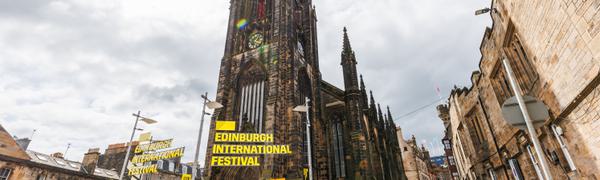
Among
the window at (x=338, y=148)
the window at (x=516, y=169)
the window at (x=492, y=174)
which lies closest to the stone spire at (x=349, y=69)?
the window at (x=338, y=148)

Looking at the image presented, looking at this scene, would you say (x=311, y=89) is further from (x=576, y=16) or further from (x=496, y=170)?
(x=576, y=16)

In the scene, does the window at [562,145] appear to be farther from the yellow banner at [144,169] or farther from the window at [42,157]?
the window at [42,157]

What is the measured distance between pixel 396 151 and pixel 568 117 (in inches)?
1486

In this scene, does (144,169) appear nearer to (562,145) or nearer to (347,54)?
(562,145)

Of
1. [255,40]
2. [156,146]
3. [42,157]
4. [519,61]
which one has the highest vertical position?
[255,40]

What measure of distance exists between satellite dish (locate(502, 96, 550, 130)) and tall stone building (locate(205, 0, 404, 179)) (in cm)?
1457

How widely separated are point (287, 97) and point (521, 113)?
1716cm

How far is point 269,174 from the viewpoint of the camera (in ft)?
57.5

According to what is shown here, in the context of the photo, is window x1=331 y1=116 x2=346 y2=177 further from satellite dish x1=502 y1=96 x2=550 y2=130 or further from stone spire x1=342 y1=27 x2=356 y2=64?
satellite dish x1=502 y1=96 x2=550 y2=130

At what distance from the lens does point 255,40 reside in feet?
88.7

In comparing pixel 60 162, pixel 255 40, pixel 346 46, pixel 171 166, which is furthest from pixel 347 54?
pixel 60 162

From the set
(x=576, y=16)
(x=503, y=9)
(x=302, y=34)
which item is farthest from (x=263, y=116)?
(x=576, y=16)

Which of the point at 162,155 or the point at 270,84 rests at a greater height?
the point at 270,84

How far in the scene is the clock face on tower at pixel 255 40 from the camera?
2657 centimetres
